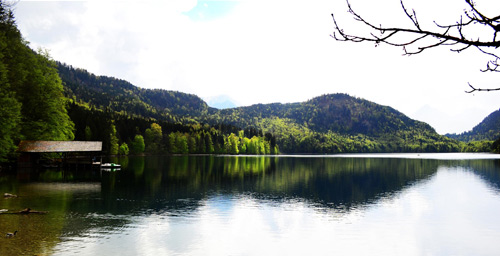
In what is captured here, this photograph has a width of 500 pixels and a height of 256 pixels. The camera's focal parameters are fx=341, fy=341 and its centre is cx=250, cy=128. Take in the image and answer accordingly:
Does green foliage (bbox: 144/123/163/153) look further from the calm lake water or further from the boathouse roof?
the calm lake water

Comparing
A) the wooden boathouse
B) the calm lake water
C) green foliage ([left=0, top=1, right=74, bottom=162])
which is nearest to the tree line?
the wooden boathouse

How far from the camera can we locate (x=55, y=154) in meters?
79.7

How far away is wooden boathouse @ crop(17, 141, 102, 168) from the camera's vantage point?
6294 cm

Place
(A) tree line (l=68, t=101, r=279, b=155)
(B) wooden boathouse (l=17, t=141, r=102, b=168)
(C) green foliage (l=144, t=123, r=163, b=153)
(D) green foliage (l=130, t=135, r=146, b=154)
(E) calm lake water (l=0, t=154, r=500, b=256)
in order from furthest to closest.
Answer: (C) green foliage (l=144, t=123, r=163, b=153)
(D) green foliage (l=130, t=135, r=146, b=154)
(A) tree line (l=68, t=101, r=279, b=155)
(B) wooden boathouse (l=17, t=141, r=102, b=168)
(E) calm lake water (l=0, t=154, r=500, b=256)

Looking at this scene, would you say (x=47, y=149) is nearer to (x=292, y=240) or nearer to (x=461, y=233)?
(x=292, y=240)

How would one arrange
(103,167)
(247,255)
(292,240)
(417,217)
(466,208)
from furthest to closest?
(103,167) → (466,208) → (417,217) → (292,240) → (247,255)

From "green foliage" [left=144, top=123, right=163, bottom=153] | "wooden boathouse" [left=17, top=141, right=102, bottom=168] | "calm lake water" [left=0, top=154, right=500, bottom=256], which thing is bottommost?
"calm lake water" [left=0, top=154, right=500, bottom=256]

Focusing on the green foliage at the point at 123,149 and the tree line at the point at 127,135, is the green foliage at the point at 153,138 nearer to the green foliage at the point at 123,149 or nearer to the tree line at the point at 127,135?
the tree line at the point at 127,135

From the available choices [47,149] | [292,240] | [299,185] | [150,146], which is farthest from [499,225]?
[150,146]

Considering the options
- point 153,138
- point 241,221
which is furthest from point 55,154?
point 153,138

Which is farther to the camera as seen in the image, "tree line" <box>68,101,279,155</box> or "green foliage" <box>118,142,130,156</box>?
"green foliage" <box>118,142,130,156</box>

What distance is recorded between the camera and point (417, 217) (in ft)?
110

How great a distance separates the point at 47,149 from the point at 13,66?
15665 millimetres

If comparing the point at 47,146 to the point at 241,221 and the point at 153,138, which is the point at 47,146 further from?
the point at 153,138
